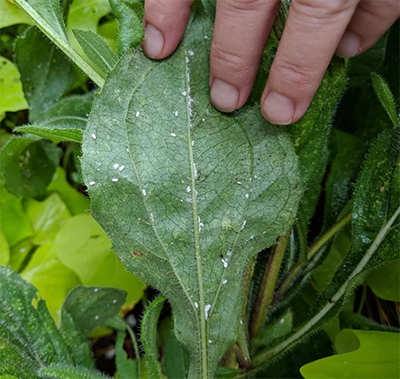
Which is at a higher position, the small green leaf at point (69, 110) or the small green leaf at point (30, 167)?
the small green leaf at point (69, 110)

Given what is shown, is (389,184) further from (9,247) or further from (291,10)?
(9,247)

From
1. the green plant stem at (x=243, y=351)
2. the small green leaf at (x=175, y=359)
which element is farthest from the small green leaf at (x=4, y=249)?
the green plant stem at (x=243, y=351)

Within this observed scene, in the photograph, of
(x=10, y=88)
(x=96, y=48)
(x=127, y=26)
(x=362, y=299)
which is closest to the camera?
(x=127, y=26)

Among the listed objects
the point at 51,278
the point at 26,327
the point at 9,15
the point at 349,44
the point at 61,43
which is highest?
the point at 349,44

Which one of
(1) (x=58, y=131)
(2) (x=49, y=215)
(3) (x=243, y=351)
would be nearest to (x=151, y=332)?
(3) (x=243, y=351)

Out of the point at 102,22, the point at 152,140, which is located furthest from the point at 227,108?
the point at 102,22

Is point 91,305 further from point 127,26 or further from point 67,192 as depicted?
point 127,26

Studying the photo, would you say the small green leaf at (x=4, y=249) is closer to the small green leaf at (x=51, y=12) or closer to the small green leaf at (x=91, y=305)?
the small green leaf at (x=91, y=305)
